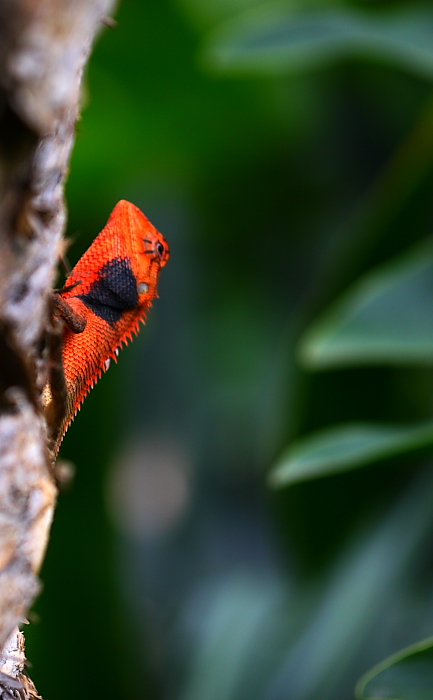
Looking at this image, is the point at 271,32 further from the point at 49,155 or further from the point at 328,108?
the point at 49,155

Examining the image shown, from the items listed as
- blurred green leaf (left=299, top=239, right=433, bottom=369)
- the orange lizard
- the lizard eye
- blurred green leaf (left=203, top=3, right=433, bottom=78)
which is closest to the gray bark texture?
the orange lizard

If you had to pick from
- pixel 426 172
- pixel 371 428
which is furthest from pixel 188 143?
pixel 371 428

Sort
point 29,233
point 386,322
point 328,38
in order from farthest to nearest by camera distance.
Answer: point 328,38 → point 386,322 → point 29,233

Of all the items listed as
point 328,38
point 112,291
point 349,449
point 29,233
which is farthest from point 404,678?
point 328,38

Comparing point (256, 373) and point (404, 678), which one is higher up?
point (404, 678)

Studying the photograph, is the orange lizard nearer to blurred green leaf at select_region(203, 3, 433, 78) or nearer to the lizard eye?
the lizard eye

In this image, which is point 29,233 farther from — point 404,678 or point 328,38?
point 328,38

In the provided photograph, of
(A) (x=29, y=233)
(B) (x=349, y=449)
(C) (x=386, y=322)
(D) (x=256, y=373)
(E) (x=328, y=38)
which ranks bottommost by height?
(D) (x=256, y=373)

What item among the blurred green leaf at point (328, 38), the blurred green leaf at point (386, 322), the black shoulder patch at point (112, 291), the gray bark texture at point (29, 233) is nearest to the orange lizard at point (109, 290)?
the black shoulder patch at point (112, 291)
